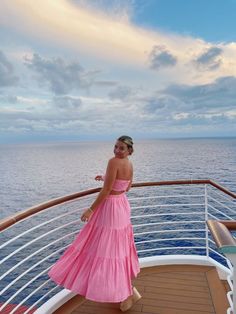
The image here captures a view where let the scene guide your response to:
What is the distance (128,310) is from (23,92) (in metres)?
80.9

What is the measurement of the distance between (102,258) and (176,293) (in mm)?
897

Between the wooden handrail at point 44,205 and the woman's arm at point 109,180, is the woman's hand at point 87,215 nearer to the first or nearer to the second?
the woman's arm at point 109,180

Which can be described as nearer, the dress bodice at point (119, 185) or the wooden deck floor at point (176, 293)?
the dress bodice at point (119, 185)

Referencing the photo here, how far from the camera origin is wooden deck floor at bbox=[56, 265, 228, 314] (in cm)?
229

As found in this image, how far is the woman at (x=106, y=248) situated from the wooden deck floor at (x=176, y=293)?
0.93ft

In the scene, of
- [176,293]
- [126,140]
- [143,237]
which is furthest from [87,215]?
[143,237]

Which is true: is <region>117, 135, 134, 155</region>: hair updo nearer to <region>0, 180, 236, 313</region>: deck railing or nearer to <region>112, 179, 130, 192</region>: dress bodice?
<region>112, 179, 130, 192</region>: dress bodice

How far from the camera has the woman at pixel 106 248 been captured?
2047 mm

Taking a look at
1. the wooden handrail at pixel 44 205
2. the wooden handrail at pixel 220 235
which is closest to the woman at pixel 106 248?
the wooden handrail at pixel 44 205

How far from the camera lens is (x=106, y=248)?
2.12m

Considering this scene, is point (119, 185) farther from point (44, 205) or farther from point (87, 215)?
point (44, 205)

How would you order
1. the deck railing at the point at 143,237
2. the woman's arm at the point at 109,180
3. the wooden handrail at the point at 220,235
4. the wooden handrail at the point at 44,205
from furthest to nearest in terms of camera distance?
the deck railing at the point at 143,237 → the woman's arm at the point at 109,180 → the wooden handrail at the point at 44,205 → the wooden handrail at the point at 220,235

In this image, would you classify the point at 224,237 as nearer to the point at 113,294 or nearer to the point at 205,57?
the point at 113,294

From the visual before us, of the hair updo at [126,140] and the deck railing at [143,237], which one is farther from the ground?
the hair updo at [126,140]
